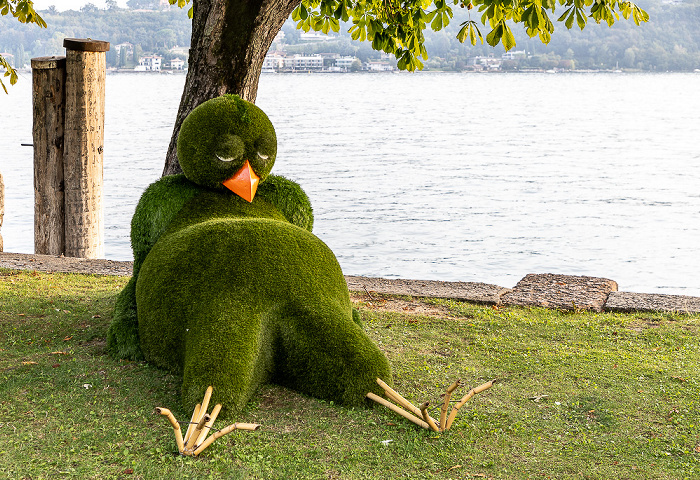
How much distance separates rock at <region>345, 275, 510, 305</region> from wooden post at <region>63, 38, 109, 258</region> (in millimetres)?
3281

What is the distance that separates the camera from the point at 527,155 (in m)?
28.6

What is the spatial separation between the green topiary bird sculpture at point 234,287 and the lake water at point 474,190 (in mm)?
8456

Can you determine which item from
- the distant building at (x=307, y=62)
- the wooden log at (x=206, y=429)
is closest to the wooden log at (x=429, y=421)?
the wooden log at (x=206, y=429)

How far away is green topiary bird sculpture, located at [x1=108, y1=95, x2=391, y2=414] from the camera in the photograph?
3.92 metres

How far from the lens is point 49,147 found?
8102mm

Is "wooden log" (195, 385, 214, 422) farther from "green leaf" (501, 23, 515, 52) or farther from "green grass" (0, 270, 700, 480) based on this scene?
"green leaf" (501, 23, 515, 52)

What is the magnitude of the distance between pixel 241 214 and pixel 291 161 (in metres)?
20.5

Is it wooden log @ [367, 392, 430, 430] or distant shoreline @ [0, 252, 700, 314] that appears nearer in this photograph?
wooden log @ [367, 392, 430, 430]

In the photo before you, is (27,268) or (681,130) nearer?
(27,268)

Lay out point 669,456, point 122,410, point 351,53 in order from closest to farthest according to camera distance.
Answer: point 669,456
point 122,410
point 351,53

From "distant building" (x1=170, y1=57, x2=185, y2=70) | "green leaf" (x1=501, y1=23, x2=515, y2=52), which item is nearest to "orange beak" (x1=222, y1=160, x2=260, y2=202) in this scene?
"green leaf" (x1=501, y1=23, x2=515, y2=52)

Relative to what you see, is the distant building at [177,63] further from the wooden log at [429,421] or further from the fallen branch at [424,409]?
the wooden log at [429,421]

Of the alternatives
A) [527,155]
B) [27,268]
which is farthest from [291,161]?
[27,268]

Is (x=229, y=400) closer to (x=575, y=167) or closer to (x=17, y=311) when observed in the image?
(x=17, y=311)
